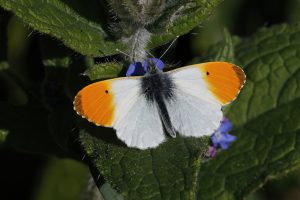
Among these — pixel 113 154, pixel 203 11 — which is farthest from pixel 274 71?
pixel 113 154

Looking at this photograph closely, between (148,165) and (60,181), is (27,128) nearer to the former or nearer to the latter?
(148,165)

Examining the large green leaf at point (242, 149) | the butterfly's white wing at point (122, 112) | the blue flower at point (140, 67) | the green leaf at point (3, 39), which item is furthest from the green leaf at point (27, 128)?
the butterfly's white wing at point (122, 112)

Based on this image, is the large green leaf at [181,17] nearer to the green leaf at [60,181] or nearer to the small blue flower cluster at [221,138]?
the small blue flower cluster at [221,138]

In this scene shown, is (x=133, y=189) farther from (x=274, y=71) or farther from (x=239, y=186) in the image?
(x=274, y=71)

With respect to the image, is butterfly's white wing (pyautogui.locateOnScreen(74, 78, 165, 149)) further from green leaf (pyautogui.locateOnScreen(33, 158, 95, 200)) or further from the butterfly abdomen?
Result: green leaf (pyautogui.locateOnScreen(33, 158, 95, 200))

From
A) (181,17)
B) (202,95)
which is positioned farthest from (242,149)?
(181,17)

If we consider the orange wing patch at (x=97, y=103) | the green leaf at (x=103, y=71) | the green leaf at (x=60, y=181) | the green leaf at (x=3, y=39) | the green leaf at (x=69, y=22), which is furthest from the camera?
the green leaf at (x=60, y=181)
